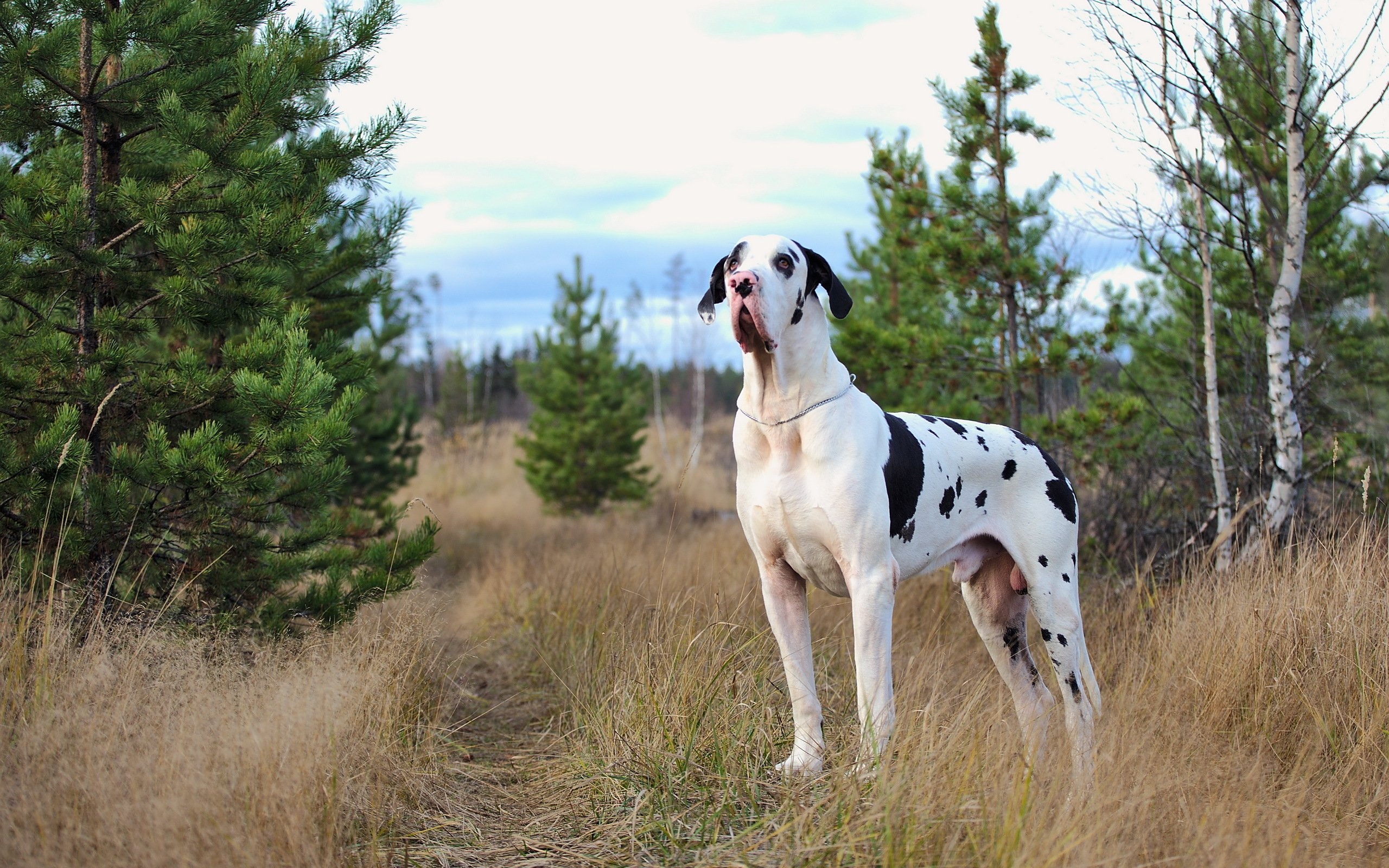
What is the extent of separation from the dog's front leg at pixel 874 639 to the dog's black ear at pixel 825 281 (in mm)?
949

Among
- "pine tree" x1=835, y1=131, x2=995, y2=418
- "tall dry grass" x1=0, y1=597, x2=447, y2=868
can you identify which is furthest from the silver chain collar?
"pine tree" x1=835, y1=131, x2=995, y2=418

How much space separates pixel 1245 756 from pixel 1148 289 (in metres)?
9.49

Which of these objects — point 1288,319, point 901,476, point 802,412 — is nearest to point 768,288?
point 802,412

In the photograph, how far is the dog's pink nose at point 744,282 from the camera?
326 cm

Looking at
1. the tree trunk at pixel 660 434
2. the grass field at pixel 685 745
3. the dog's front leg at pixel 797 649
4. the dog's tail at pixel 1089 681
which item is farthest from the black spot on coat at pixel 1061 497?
the tree trunk at pixel 660 434

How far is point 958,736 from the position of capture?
10.7 feet

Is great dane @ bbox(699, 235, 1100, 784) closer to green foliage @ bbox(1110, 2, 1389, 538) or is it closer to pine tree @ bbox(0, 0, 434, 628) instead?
pine tree @ bbox(0, 0, 434, 628)

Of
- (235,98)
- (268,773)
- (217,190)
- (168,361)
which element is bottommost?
(268,773)

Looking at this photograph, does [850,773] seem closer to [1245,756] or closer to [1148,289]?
[1245,756]

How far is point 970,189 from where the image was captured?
8.19 m

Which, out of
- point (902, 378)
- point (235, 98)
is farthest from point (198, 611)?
point (902, 378)

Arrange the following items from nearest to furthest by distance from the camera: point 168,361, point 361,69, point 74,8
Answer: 1. point 74,8
2. point 168,361
3. point 361,69

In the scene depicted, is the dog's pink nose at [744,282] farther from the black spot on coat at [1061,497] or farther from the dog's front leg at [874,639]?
the black spot on coat at [1061,497]

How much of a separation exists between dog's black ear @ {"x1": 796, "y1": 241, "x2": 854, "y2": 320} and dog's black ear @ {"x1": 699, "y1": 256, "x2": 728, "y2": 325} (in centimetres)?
32
